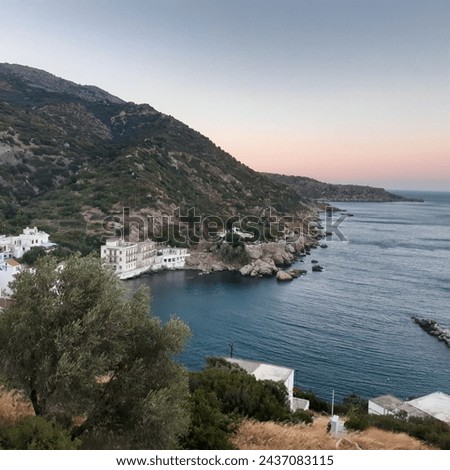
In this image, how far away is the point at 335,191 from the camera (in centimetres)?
12512

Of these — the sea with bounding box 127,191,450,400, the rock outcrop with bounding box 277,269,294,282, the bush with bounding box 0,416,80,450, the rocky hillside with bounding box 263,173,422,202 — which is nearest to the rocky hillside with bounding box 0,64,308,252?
the sea with bounding box 127,191,450,400

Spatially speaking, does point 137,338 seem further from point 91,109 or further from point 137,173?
point 91,109

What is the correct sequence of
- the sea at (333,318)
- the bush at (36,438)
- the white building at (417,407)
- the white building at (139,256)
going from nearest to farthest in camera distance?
the bush at (36,438) < the white building at (417,407) < the sea at (333,318) < the white building at (139,256)

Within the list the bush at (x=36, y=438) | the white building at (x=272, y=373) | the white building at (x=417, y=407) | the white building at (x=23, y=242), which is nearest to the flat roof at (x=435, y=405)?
the white building at (x=417, y=407)

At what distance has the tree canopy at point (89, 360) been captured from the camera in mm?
3307

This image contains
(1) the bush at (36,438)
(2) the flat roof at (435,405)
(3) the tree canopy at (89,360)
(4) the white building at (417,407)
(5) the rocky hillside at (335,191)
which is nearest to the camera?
(1) the bush at (36,438)

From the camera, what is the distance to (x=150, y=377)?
12.3 feet

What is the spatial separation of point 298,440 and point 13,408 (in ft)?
8.98

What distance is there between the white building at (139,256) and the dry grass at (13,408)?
21.6 m

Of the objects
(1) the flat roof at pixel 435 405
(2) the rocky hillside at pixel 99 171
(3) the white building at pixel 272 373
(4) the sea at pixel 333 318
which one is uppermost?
(2) the rocky hillside at pixel 99 171

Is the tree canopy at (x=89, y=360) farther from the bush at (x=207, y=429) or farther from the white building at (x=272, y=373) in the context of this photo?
the white building at (x=272, y=373)

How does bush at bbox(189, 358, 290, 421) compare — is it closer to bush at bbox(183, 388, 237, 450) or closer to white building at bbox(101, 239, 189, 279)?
bush at bbox(183, 388, 237, 450)

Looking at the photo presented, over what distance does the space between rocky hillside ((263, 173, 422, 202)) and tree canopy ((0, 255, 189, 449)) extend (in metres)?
112

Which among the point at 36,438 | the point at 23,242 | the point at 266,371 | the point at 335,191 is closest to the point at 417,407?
the point at 266,371
